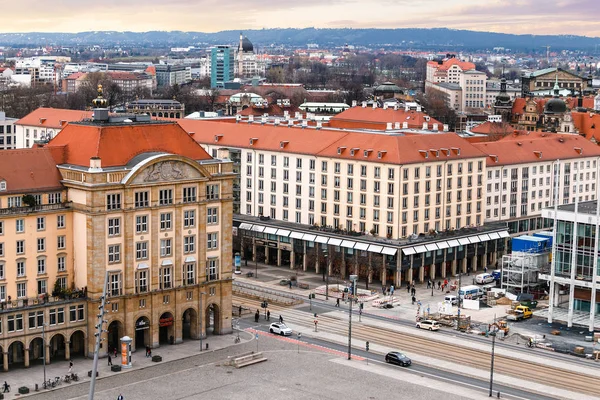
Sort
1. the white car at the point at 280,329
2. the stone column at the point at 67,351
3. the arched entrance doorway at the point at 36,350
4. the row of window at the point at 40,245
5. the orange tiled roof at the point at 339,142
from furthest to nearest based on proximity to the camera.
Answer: the orange tiled roof at the point at 339,142 < the white car at the point at 280,329 < the stone column at the point at 67,351 < the arched entrance doorway at the point at 36,350 < the row of window at the point at 40,245

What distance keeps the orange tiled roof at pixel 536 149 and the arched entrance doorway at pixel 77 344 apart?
260 ft

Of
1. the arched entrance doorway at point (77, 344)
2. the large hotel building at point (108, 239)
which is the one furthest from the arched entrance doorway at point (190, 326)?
the arched entrance doorway at point (77, 344)

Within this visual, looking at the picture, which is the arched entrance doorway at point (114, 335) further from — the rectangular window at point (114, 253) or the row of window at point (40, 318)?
the rectangular window at point (114, 253)

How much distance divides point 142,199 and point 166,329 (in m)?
14.8

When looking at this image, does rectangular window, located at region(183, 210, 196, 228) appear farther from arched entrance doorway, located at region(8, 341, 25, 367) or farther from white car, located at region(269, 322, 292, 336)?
arched entrance doorway, located at region(8, 341, 25, 367)

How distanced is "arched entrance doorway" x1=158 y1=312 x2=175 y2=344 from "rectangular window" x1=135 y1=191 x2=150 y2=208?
479 inches

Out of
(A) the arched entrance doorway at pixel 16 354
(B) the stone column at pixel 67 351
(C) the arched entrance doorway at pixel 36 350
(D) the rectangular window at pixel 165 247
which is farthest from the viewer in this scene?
(D) the rectangular window at pixel 165 247

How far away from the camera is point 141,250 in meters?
114

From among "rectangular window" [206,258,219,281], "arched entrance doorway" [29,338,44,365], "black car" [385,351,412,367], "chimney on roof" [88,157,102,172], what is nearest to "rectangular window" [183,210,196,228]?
"rectangular window" [206,258,219,281]

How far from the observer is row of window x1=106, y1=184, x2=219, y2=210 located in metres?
112

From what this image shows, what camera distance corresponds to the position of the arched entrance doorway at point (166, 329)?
11669 cm

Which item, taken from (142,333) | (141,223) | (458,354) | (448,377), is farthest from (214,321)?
(448,377)

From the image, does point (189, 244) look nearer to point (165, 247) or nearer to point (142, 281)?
point (165, 247)

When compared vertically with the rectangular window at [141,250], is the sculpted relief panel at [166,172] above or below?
above
